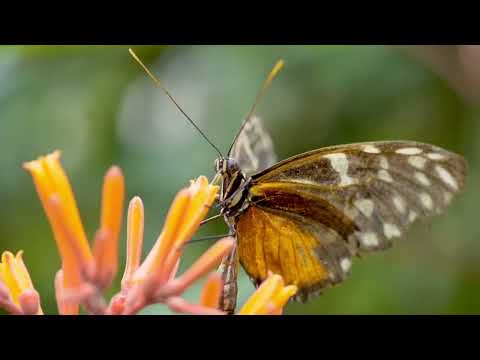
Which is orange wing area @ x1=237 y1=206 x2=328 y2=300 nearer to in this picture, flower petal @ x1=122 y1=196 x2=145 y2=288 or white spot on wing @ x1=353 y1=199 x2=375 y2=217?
white spot on wing @ x1=353 y1=199 x2=375 y2=217

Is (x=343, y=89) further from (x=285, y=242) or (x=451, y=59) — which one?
(x=285, y=242)

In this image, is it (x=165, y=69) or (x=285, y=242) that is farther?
(x=165, y=69)

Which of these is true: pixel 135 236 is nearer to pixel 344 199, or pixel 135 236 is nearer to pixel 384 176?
pixel 344 199

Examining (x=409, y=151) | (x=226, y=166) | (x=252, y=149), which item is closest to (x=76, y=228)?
(x=226, y=166)

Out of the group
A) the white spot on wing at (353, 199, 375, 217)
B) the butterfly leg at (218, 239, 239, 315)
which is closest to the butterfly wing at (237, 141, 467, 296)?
the white spot on wing at (353, 199, 375, 217)

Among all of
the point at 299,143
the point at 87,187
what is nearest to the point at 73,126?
the point at 87,187

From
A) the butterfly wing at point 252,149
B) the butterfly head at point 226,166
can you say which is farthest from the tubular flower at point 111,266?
the butterfly wing at point 252,149
